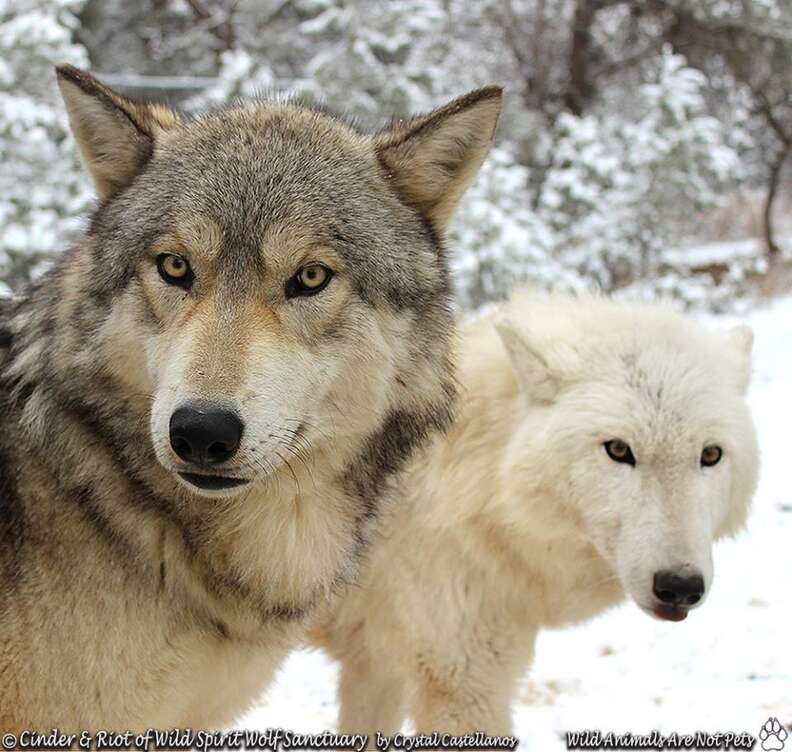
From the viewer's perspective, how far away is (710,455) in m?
3.47

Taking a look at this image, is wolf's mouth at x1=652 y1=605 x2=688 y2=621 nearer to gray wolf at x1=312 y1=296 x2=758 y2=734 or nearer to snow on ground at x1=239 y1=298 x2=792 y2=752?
gray wolf at x1=312 y1=296 x2=758 y2=734

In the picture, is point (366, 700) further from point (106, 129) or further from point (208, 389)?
point (106, 129)

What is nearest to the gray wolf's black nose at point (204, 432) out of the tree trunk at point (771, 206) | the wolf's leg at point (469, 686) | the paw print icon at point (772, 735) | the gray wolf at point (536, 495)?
the gray wolf at point (536, 495)

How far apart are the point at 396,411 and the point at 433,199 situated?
69 cm

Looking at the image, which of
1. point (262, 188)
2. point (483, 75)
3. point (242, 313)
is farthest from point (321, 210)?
point (483, 75)

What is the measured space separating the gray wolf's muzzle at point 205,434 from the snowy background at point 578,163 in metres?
1.29

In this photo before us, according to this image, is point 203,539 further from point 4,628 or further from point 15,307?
point 15,307

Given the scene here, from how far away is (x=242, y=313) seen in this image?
2271 millimetres

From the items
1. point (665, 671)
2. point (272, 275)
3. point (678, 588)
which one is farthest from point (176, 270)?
point (665, 671)

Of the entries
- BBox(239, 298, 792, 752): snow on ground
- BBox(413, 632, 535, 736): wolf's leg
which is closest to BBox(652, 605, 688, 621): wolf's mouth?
BBox(413, 632, 535, 736): wolf's leg

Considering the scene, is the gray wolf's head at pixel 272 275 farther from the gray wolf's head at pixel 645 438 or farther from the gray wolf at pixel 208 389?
the gray wolf's head at pixel 645 438

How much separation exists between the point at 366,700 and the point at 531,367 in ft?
5.71

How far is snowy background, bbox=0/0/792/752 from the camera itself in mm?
4879

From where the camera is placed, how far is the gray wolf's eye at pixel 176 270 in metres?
2.36
